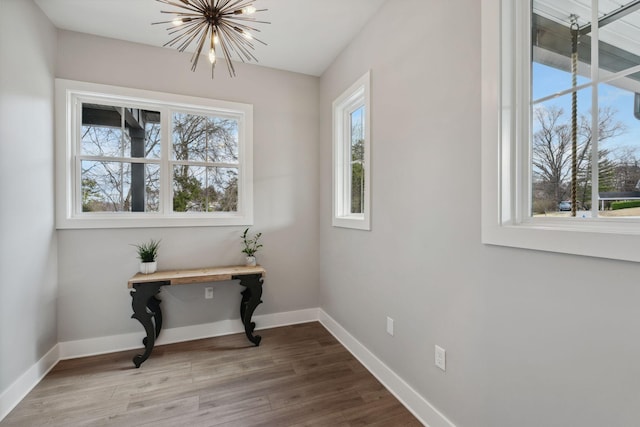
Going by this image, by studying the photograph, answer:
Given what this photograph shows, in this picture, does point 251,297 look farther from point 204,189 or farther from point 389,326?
point 389,326

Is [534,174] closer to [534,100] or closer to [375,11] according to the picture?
[534,100]

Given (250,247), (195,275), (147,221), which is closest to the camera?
(195,275)

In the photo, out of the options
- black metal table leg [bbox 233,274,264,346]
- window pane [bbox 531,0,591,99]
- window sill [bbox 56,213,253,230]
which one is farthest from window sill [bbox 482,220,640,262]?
window sill [bbox 56,213,253,230]

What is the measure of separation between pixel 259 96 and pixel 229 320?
2.34 m

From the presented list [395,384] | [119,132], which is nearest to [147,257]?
[119,132]

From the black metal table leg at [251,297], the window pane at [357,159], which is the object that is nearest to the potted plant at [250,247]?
the black metal table leg at [251,297]

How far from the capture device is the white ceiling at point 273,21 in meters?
2.14

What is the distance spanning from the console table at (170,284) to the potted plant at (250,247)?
9 cm

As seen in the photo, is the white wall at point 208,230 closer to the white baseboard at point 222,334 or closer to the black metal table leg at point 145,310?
the white baseboard at point 222,334

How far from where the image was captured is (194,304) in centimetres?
282

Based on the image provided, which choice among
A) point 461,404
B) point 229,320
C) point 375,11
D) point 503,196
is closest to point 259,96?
point 375,11

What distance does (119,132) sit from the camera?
8.82 ft

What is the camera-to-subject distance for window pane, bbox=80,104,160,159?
2.61 metres

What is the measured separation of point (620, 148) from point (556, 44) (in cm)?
51
